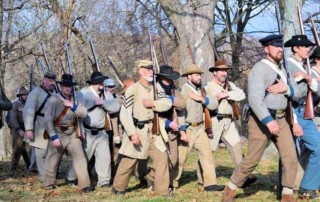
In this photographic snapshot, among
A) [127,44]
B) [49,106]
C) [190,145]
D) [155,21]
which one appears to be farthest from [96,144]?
[127,44]

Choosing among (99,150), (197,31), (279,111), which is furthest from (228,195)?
(197,31)

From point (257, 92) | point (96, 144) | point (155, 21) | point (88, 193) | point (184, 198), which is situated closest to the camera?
point (257, 92)

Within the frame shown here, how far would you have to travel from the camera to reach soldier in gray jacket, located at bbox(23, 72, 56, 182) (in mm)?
11108

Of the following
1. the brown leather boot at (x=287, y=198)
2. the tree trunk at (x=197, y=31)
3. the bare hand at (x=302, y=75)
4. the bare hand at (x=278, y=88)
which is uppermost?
the tree trunk at (x=197, y=31)

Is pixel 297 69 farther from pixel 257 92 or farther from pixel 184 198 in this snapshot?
pixel 184 198

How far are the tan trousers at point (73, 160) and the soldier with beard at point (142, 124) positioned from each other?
103cm

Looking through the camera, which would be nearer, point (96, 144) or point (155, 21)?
point (96, 144)

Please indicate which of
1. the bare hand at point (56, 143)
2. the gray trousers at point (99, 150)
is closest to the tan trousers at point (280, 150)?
the bare hand at point (56, 143)

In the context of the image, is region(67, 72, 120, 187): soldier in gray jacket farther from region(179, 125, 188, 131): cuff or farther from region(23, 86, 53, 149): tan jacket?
region(179, 125, 188, 131): cuff

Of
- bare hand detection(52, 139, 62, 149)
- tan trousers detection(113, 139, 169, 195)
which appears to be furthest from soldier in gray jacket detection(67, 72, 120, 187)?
tan trousers detection(113, 139, 169, 195)

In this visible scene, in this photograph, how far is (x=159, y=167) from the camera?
9492 millimetres

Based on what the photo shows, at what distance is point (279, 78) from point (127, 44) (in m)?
24.6

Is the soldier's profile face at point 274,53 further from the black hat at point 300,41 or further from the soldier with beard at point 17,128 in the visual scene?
the soldier with beard at point 17,128

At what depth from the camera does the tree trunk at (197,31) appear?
49.4ft
